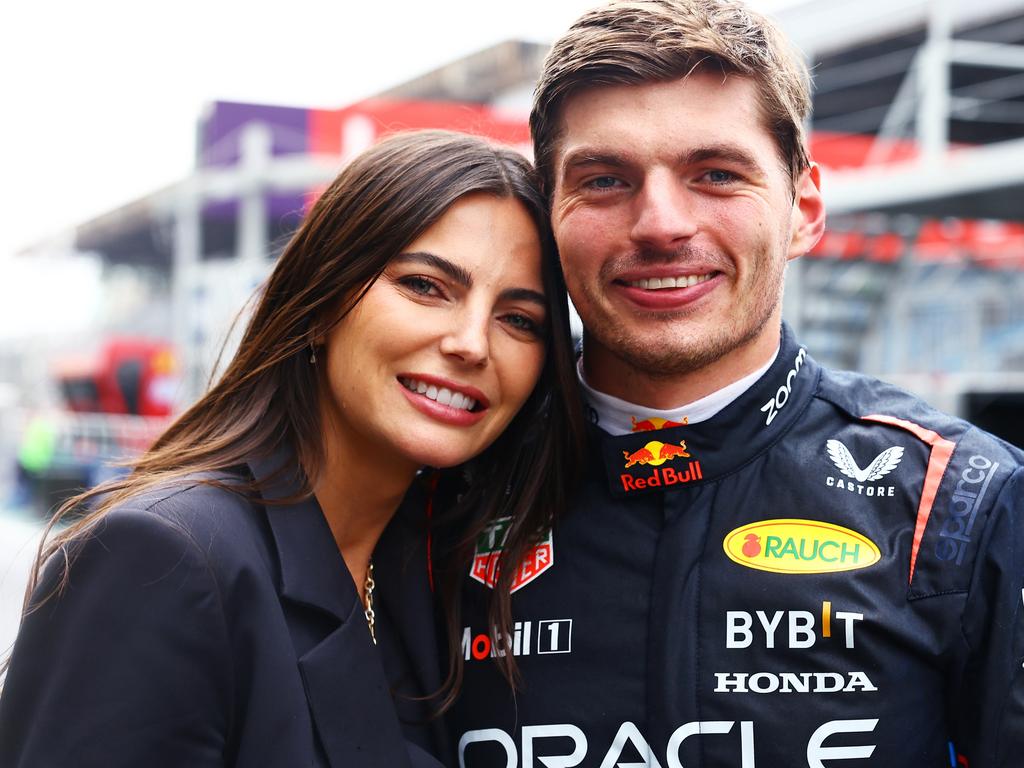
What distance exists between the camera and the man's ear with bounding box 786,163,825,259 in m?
2.29

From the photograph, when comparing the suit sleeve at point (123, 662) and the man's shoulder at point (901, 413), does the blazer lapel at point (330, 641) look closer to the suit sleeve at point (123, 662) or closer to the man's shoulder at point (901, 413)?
the suit sleeve at point (123, 662)

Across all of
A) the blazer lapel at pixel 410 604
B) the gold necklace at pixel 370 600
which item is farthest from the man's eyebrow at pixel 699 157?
the gold necklace at pixel 370 600

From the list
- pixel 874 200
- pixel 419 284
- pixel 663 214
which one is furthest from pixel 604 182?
pixel 874 200

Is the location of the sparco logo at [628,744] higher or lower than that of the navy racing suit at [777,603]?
lower

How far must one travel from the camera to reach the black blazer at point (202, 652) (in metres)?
1.59

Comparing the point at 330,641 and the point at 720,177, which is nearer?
the point at 330,641

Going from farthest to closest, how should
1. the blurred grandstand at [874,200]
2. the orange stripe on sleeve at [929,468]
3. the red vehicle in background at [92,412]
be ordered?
1. the red vehicle in background at [92,412]
2. the blurred grandstand at [874,200]
3. the orange stripe on sleeve at [929,468]

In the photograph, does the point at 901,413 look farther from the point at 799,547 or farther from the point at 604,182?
the point at 604,182

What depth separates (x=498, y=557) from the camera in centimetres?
221

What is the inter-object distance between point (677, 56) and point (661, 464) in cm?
76

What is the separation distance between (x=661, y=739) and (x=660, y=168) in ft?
3.34

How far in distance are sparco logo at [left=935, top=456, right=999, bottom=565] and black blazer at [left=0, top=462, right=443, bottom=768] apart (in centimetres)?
98

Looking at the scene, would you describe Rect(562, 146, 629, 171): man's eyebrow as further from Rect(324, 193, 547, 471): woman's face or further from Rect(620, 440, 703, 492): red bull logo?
Rect(620, 440, 703, 492): red bull logo

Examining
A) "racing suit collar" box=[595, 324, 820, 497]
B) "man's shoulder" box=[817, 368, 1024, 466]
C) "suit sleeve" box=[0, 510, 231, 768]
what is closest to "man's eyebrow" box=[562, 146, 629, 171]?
"racing suit collar" box=[595, 324, 820, 497]
